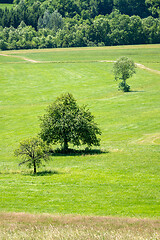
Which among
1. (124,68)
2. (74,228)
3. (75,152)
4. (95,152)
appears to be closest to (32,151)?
(95,152)

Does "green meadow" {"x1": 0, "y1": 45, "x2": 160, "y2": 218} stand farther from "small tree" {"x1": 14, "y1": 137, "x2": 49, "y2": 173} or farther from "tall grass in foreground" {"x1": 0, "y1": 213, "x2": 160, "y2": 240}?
"tall grass in foreground" {"x1": 0, "y1": 213, "x2": 160, "y2": 240}

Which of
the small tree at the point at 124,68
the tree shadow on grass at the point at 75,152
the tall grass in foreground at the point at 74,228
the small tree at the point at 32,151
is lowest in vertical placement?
the tree shadow on grass at the point at 75,152

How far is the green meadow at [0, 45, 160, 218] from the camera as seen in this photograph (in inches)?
1176

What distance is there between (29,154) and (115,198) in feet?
42.7

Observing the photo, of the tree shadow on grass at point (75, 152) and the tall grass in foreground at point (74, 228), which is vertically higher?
the tall grass in foreground at point (74, 228)

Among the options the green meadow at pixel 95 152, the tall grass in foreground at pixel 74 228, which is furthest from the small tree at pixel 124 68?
the tall grass in foreground at pixel 74 228

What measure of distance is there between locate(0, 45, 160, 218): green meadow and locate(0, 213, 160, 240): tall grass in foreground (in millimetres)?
3260

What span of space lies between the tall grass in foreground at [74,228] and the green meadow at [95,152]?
3.26 m

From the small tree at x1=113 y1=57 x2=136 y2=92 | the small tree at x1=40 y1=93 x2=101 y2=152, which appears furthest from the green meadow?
the small tree at x1=40 y1=93 x2=101 y2=152

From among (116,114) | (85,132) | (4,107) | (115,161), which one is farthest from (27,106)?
(115,161)

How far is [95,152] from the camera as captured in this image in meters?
51.4

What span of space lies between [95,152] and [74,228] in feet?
98.9

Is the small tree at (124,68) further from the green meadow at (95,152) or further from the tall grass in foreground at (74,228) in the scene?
the tall grass in foreground at (74,228)

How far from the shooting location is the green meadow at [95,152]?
98.0 ft
